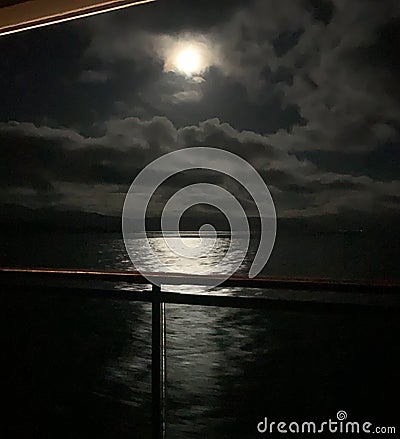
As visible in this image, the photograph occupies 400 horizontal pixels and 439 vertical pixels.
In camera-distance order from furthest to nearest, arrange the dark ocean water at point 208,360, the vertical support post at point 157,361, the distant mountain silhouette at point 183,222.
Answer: the distant mountain silhouette at point 183,222
the dark ocean water at point 208,360
the vertical support post at point 157,361

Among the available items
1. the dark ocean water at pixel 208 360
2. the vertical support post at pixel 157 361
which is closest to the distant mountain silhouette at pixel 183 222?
the dark ocean water at pixel 208 360

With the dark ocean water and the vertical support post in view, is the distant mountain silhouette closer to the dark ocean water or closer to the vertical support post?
the dark ocean water

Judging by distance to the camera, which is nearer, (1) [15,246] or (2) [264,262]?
(2) [264,262]

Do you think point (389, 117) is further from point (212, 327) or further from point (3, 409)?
point (3, 409)

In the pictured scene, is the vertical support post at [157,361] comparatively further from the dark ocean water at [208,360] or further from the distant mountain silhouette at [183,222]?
the distant mountain silhouette at [183,222]

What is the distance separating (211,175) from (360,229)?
2.12ft

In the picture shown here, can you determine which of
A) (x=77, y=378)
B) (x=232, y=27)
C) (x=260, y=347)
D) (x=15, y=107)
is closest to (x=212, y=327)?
(x=260, y=347)

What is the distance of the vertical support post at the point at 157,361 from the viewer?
1839mm

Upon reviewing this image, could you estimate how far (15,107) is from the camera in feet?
9.12

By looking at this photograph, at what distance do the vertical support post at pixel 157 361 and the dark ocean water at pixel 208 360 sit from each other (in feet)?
0.15

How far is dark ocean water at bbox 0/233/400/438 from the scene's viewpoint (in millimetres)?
1994

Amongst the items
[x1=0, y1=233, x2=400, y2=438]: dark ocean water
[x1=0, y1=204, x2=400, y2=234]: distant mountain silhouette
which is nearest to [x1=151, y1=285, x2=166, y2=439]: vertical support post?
[x1=0, y1=233, x2=400, y2=438]: dark ocean water

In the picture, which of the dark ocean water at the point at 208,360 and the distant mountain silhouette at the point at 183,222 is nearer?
the dark ocean water at the point at 208,360

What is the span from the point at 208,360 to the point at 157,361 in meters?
0.36
